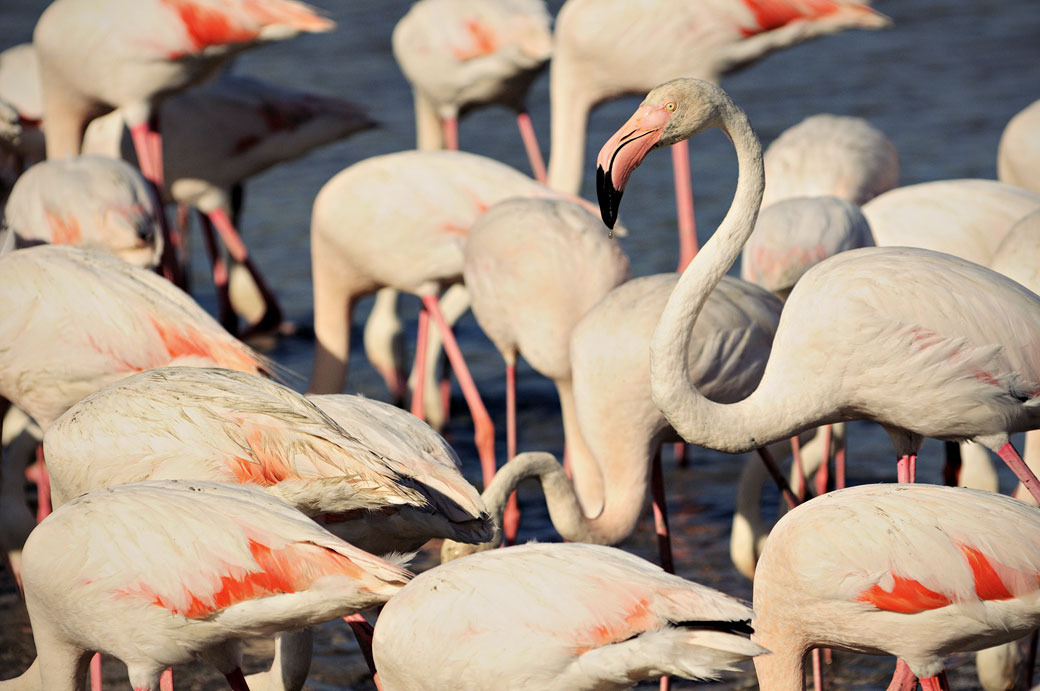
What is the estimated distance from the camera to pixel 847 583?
10.4ft

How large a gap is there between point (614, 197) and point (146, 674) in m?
1.45

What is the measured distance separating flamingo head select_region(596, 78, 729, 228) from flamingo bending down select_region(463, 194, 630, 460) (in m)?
1.38

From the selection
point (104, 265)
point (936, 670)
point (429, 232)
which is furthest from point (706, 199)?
point (936, 670)

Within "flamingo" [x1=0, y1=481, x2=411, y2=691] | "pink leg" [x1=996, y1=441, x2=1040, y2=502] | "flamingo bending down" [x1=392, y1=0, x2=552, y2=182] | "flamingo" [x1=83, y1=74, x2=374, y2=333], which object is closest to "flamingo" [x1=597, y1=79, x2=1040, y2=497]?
"pink leg" [x1=996, y1=441, x2=1040, y2=502]

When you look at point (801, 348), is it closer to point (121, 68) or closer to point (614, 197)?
point (614, 197)

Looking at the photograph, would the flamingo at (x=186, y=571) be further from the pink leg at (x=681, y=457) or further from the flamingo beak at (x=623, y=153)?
the pink leg at (x=681, y=457)

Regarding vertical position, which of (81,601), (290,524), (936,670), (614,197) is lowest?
(936,670)

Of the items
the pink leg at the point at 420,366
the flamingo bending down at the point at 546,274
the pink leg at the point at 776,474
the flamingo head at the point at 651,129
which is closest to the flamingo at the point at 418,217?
the pink leg at the point at 420,366

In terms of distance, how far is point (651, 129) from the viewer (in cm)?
344

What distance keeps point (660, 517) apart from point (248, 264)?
10.4ft

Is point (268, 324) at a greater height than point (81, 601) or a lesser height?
lesser

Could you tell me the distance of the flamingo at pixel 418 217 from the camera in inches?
218

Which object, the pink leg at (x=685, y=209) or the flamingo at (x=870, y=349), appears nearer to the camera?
the flamingo at (x=870, y=349)

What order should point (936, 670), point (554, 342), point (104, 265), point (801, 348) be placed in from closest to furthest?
point (936, 670) → point (801, 348) → point (104, 265) → point (554, 342)
